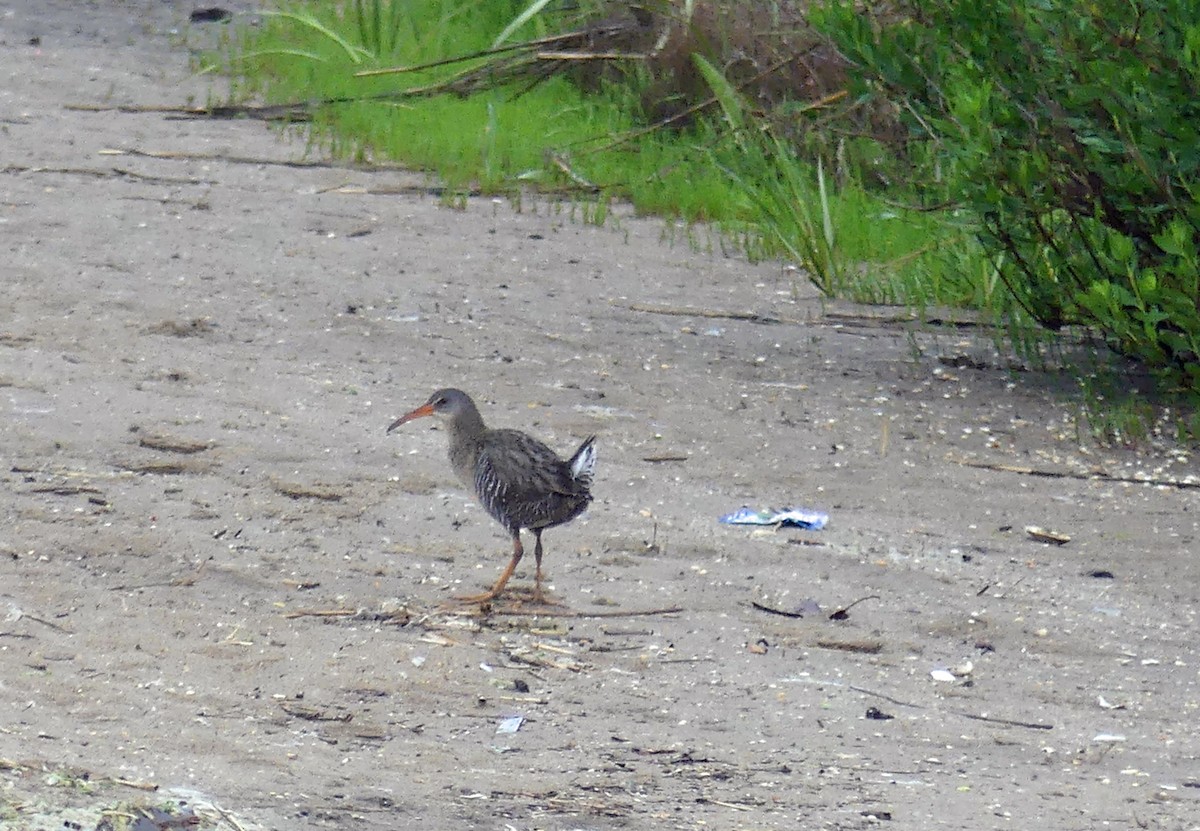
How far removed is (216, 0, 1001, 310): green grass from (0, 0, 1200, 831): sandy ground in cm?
53

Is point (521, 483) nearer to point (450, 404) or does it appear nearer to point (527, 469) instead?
point (527, 469)

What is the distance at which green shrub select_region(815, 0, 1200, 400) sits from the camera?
6.69m

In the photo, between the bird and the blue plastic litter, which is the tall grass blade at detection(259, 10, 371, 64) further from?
the bird

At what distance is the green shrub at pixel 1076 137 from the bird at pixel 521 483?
2411 mm

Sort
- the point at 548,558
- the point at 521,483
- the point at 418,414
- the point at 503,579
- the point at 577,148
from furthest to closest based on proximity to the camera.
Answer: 1. the point at 577,148
2. the point at 418,414
3. the point at 548,558
4. the point at 521,483
5. the point at 503,579

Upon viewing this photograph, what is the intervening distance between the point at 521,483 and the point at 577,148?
6977 millimetres

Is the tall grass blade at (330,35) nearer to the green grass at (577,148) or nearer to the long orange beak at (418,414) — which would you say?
the green grass at (577,148)

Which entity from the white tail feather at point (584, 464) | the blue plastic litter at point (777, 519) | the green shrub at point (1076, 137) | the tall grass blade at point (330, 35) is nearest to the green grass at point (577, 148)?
the tall grass blade at point (330, 35)

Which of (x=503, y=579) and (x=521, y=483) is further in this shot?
(x=521, y=483)

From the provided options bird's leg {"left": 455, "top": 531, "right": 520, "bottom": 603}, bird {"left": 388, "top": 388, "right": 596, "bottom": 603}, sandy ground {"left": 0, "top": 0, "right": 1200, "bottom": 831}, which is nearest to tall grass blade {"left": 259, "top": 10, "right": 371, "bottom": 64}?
sandy ground {"left": 0, "top": 0, "right": 1200, "bottom": 831}

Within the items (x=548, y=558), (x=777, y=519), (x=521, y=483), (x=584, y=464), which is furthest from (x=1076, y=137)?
(x=521, y=483)

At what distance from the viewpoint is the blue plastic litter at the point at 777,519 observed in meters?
6.21

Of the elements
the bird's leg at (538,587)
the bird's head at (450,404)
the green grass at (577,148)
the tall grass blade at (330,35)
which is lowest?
the bird's leg at (538,587)

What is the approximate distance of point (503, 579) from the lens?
5.31m
